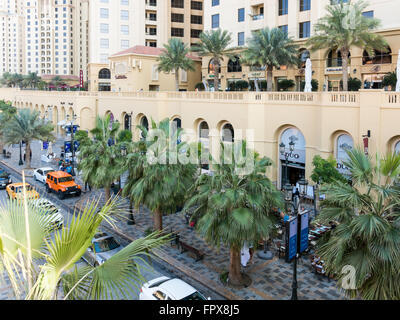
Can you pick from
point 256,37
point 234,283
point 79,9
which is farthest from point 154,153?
point 79,9

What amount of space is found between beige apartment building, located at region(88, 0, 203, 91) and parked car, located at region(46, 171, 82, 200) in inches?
1558

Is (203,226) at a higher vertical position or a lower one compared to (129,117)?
lower

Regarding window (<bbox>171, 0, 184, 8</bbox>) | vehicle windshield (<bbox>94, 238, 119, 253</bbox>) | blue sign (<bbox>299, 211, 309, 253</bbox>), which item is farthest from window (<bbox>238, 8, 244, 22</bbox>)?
vehicle windshield (<bbox>94, 238, 119, 253</bbox>)

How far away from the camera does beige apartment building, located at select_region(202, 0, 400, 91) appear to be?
110 feet

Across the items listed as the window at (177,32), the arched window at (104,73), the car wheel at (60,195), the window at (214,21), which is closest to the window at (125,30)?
the arched window at (104,73)

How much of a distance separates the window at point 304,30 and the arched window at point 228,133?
15.5 meters

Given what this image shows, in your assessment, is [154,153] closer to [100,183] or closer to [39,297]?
[100,183]

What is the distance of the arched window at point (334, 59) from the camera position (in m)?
37.3

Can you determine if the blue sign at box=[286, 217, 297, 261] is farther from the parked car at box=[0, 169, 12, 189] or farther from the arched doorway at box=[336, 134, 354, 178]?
the parked car at box=[0, 169, 12, 189]

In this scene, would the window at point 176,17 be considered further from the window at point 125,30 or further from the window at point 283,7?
the window at point 283,7

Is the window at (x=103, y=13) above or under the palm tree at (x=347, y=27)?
above

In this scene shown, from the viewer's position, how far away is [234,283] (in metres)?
14.9

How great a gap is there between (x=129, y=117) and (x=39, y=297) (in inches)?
1524

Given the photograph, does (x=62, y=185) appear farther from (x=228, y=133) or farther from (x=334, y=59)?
(x=334, y=59)
